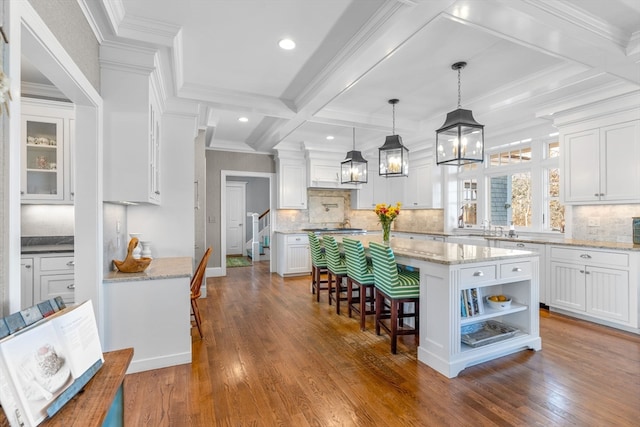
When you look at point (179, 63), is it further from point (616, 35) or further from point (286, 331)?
point (616, 35)

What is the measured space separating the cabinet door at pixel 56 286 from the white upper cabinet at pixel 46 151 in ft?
2.52

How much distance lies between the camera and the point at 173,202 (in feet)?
11.7

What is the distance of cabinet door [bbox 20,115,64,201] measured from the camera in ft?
10.2

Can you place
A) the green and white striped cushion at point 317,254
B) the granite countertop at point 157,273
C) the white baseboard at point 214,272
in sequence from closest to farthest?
1. the granite countertop at point 157,273
2. the green and white striped cushion at point 317,254
3. the white baseboard at point 214,272

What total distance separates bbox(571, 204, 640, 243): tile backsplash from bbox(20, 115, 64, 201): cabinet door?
6.07m

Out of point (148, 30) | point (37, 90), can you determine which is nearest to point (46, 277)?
point (37, 90)

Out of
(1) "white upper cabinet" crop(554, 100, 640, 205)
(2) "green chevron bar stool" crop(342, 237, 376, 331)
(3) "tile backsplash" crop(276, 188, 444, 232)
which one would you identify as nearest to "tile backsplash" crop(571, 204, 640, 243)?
(1) "white upper cabinet" crop(554, 100, 640, 205)

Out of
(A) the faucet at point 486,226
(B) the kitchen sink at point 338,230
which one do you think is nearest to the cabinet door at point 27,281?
(B) the kitchen sink at point 338,230

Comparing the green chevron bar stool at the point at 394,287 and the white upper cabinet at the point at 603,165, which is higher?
the white upper cabinet at the point at 603,165

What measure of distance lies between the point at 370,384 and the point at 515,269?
159 centimetres

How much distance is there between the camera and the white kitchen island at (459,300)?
7.82ft

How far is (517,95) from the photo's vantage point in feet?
11.6

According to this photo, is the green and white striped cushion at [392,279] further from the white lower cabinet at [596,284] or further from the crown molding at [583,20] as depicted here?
the white lower cabinet at [596,284]

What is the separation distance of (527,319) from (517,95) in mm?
2462
